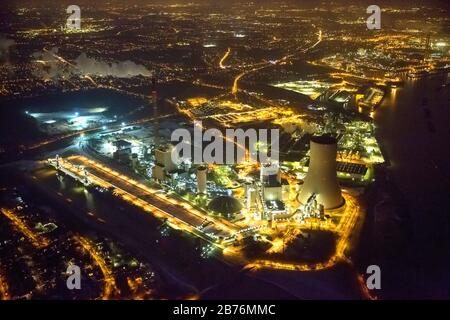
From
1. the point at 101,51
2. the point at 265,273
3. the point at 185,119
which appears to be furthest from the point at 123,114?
the point at 101,51

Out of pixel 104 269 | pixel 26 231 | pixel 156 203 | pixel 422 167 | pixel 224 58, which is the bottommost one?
pixel 104 269

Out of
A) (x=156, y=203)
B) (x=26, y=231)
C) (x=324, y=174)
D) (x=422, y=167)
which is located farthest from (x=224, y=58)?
(x=26, y=231)

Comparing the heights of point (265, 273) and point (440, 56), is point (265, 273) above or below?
below

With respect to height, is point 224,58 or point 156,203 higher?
point 224,58

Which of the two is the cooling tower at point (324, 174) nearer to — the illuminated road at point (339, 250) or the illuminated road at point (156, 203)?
the illuminated road at point (339, 250)

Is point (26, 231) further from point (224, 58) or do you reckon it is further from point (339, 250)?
point (224, 58)

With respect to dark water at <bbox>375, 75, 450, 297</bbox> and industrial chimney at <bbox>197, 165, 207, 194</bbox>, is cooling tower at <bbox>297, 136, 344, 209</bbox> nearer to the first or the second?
dark water at <bbox>375, 75, 450, 297</bbox>

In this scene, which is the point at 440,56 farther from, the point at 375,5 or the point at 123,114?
the point at 375,5
